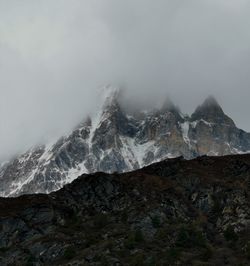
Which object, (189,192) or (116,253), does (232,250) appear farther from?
(189,192)

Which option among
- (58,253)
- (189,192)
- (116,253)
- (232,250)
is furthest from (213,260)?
(189,192)

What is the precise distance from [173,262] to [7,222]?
169 feet

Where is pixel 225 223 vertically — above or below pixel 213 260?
above

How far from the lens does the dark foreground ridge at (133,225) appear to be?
15300 cm

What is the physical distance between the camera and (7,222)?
17838 centimetres

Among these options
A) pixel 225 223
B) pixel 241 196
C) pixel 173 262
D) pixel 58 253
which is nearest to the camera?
pixel 173 262

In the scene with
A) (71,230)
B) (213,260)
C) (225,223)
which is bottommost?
(213,260)

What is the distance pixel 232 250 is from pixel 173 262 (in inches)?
594

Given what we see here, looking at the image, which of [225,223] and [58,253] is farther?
[225,223]

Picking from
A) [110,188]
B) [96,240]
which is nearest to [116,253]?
[96,240]

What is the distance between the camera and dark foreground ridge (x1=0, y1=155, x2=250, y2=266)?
153m

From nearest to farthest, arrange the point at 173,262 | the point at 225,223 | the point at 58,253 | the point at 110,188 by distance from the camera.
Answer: the point at 173,262 → the point at 58,253 → the point at 225,223 → the point at 110,188

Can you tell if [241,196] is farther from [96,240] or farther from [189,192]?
[96,240]

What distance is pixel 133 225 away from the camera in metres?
174
